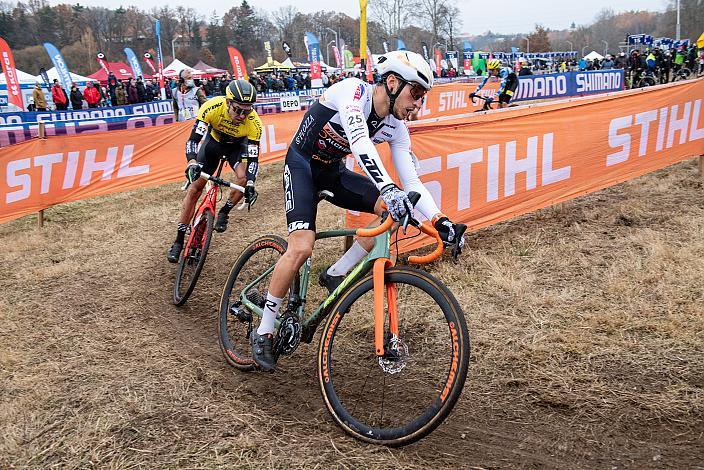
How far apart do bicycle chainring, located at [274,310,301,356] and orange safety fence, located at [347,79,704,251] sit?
2427 millimetres

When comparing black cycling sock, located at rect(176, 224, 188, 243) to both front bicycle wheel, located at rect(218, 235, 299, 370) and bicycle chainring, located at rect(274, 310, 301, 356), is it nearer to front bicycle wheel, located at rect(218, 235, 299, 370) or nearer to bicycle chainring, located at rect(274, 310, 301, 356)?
front bicycle wheel, located at rect(218, 235, 299, 370)

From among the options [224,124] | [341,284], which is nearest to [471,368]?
[341,284]

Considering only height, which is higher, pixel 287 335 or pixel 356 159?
pixel 356 159

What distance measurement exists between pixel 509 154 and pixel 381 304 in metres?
4.33

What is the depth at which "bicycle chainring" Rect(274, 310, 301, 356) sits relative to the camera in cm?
394

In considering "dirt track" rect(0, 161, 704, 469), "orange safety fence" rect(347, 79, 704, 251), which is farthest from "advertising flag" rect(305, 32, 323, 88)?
"dirt track" rect(0, 161, 704, 469)

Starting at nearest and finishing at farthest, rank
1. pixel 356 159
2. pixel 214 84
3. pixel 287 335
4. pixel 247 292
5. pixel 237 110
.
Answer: pixel 356 159
pixel 287 335
pixel 247 292
pixel 237 110
pixel 214 84

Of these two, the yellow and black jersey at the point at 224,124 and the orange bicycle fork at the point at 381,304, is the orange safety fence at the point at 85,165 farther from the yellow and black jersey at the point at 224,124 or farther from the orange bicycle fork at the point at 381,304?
the orange bicycle fork at the point at 381,304

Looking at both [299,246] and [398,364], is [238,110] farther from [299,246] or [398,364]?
[398,364]

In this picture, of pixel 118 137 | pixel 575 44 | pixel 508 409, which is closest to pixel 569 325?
pixel 508 409

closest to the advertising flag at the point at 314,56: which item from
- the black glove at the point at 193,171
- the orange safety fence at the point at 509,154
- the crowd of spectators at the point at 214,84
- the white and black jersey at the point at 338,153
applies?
the crowd of spectators at the point at 214,84

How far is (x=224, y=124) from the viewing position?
6754mm

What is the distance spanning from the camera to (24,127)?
17.0m

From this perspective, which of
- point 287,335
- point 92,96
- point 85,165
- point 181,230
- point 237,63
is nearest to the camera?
point 287,335
